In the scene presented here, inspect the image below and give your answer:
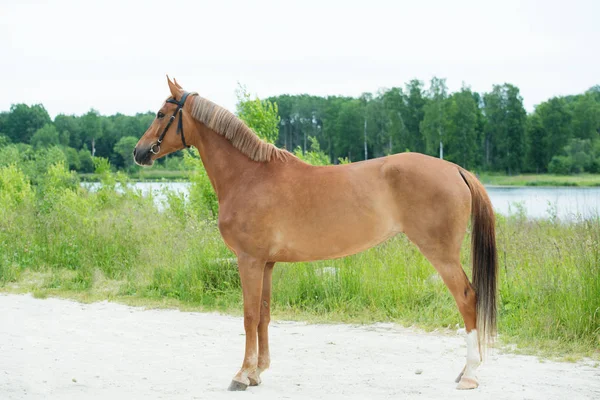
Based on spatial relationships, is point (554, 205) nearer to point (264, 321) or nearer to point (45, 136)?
point (264, 321)

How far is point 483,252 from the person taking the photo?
4398 millimetres

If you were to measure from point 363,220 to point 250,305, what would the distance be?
1036mm

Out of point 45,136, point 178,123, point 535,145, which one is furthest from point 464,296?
point 535,145

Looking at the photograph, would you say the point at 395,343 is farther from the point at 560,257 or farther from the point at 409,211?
the point at 560,257

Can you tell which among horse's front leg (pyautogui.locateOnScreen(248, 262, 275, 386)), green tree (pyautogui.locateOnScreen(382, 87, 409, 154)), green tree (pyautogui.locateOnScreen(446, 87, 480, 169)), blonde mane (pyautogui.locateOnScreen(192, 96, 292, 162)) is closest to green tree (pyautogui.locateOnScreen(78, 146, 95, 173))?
green tree (pyautogui.locateOnScreen(382, 87, 409, 154))

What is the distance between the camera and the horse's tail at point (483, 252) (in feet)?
14.1

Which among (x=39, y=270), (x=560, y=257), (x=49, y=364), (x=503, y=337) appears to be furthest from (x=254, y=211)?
(x=39, y=270)

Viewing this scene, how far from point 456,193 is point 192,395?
236 centimetres

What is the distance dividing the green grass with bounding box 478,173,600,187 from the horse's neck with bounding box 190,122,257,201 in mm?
33835

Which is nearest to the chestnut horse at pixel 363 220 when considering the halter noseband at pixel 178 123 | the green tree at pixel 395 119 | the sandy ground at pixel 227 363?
the sandy ground at pixel 227 363

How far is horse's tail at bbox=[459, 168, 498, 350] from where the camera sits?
4.29 m

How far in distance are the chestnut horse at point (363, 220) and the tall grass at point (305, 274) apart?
5.00 feet

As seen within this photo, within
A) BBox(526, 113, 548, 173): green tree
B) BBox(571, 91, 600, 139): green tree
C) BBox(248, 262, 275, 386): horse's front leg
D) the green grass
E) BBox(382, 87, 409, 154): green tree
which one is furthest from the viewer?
BBox(571, 91, 600, 139): green tree

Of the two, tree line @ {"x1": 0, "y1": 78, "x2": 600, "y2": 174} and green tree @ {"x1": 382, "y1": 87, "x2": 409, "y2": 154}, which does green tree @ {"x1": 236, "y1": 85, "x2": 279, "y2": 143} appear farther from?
green tree @ {"x1": 382, "y1": 87, "x2": 409, "y2": 154}
